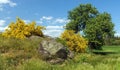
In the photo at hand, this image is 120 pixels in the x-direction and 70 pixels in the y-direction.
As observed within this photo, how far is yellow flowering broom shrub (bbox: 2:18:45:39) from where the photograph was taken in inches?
1048

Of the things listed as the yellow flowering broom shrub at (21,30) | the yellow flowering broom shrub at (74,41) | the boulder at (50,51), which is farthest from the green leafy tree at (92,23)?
the boulder at (50,51)

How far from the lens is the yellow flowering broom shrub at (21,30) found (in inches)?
1048

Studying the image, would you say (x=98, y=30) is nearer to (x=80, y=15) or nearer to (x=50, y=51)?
(x=80, y=15)

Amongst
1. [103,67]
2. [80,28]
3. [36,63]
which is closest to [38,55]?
[36,63]

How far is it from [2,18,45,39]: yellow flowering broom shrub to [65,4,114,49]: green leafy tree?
34274 millimetres

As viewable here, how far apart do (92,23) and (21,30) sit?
120 ft

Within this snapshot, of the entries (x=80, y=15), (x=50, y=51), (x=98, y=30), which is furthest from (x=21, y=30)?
(x=80, y=15)

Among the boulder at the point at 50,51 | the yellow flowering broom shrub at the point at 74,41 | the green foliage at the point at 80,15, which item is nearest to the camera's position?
the boulder at the point at 50,51

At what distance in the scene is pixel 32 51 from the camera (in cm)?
1873

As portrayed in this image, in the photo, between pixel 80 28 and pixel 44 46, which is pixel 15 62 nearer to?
pixel 44 46

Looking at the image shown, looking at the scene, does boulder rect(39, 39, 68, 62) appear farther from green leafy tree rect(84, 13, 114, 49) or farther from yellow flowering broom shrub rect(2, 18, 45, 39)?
green leafy tree rect(84, 13, 114, 49)

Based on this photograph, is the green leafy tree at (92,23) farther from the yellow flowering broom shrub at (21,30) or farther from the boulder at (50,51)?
the boulder at (50,51)

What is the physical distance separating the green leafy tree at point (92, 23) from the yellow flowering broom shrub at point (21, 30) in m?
34.3

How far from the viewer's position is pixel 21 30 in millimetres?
27516
